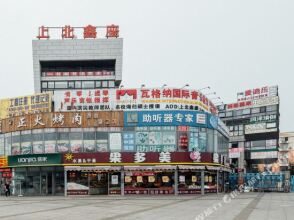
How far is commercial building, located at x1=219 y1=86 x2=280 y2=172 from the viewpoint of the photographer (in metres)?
143

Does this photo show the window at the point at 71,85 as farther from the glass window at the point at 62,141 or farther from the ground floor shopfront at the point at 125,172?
the glass window at the point at 62,141

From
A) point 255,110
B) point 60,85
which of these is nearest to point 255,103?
point 255,110

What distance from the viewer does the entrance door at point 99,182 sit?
57250 millimetres

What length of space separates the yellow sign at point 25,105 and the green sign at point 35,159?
5.64 m

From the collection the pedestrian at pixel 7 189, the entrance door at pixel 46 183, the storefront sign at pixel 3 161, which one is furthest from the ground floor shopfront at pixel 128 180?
the storefront sign at pixel 3 161

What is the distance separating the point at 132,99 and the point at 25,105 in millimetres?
14605

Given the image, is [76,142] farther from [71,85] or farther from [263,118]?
[263,118]

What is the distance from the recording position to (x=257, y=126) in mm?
147250

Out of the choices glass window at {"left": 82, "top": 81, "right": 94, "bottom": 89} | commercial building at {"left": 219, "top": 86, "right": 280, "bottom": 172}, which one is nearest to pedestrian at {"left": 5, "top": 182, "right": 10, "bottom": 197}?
glass window at {"left": 82, "top": 81, "right": 94, "bottom": 89}

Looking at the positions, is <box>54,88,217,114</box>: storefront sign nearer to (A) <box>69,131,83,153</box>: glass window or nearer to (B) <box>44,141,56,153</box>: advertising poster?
(A) <box>69,131,83,153</box>: glass window

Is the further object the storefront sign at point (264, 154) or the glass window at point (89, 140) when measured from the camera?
the storefront sign at point (264, 154)

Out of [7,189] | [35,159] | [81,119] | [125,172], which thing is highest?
[81,119]

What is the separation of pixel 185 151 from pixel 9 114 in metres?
23.8

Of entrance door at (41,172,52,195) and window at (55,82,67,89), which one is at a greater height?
window at (55,82,67,89)
